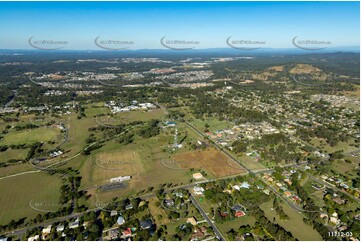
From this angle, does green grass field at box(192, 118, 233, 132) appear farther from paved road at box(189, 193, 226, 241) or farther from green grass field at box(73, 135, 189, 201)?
paved road at box(189, 193, 226, 241)

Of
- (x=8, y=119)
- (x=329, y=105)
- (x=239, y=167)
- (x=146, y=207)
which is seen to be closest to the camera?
(x=146, y=207)

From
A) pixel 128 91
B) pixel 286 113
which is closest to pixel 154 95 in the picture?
pixel 128 91

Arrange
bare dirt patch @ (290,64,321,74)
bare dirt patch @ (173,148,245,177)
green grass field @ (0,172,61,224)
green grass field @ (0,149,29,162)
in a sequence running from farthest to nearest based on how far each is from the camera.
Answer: bare dirt patch @ (290,64,321,74) → green grass field @ (0,149,29,162) → bare dirt patch @ (173,148,245,177) → green grass field @ (0,172,61,224)

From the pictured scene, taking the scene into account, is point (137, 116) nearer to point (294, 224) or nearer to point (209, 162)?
point (209, 162)

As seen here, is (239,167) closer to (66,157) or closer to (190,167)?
(190,167)

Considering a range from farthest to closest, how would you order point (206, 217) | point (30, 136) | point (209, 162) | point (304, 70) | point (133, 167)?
point (304, 70)
point (30, 136)
point (209, 162)
point (133, 167)
point (206, 217)

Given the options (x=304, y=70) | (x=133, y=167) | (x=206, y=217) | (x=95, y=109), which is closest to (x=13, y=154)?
(x=133, y=167)

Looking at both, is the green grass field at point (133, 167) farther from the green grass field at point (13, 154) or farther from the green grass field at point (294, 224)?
the green grass field at point (294, 224)

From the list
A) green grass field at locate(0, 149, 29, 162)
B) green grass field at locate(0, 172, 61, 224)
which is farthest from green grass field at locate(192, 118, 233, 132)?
green grass field at locate(0, 149, 29, 162)
